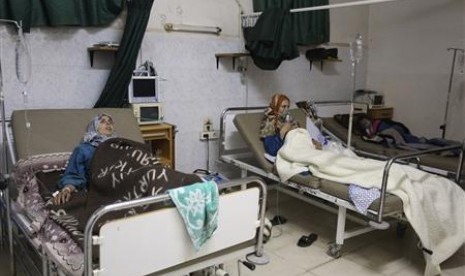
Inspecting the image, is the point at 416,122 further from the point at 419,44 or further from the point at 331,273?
the point at 331,273

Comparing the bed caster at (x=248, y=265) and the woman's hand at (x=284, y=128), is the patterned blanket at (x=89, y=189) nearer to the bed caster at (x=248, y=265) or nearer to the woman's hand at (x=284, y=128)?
the bed caster at (x=248, y=265)

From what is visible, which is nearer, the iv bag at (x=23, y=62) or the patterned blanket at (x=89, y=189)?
the patterned blanket at (x=89, y=189)

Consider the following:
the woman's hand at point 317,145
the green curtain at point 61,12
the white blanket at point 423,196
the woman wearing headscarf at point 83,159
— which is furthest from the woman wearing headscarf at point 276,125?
the green curtain at point 61,12

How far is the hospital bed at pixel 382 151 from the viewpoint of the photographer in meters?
3.28

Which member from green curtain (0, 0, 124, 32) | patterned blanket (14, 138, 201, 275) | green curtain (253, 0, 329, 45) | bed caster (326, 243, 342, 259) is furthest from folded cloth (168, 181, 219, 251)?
green curtain (253, 0, 329, 45)

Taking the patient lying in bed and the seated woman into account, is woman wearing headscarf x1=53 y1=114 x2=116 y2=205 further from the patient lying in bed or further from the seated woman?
the seated woman

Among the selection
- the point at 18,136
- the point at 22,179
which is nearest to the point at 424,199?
the point at 22,179

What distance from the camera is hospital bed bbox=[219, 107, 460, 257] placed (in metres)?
2.50

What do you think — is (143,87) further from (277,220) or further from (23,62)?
(277,220)

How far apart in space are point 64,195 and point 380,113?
12.5 feet

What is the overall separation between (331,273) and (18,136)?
2.27m

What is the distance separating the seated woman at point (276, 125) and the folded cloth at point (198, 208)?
1.59m

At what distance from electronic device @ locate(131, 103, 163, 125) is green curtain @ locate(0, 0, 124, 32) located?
0.72m

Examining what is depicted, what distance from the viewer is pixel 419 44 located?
463 centimetres
